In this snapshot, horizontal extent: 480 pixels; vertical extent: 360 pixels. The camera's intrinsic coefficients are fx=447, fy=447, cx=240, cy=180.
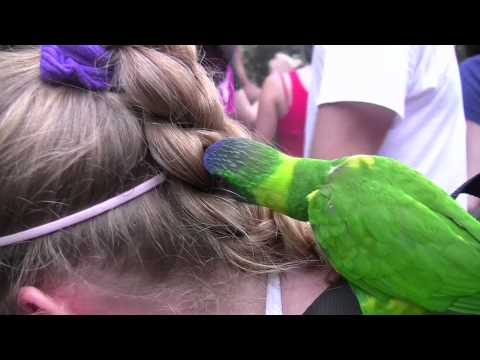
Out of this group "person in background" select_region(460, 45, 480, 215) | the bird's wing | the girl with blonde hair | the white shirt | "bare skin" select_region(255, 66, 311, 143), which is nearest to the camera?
the girl with blonde hair

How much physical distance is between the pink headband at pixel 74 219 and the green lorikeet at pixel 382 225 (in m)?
0.15

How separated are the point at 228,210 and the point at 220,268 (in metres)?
0.11

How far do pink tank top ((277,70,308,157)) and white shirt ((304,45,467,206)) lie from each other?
0.48m

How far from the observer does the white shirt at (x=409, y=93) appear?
112 cm

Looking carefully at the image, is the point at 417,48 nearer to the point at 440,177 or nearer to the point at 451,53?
the point at 451,53

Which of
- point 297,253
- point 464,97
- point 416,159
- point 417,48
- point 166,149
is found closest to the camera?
point 166,149

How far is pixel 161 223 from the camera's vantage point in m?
0.75

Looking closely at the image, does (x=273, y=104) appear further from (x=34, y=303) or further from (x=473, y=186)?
(x=34, y=303)

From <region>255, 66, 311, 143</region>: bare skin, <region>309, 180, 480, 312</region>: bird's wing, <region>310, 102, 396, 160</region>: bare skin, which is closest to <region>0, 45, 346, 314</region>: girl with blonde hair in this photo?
<region>309, 180, 480, 312</region>: bird's wing

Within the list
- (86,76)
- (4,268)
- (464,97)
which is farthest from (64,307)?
(464,97)

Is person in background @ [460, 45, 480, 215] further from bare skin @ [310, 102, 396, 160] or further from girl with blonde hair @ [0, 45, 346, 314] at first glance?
girl with blonde hair @ [0, 45, 346, 314]

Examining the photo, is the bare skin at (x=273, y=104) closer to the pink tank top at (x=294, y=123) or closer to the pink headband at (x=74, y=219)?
the pink tank top at (x=294, y=123)

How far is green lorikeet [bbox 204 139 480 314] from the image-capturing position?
83 centimetres

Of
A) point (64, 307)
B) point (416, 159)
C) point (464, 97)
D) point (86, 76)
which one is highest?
point (86, 76)
